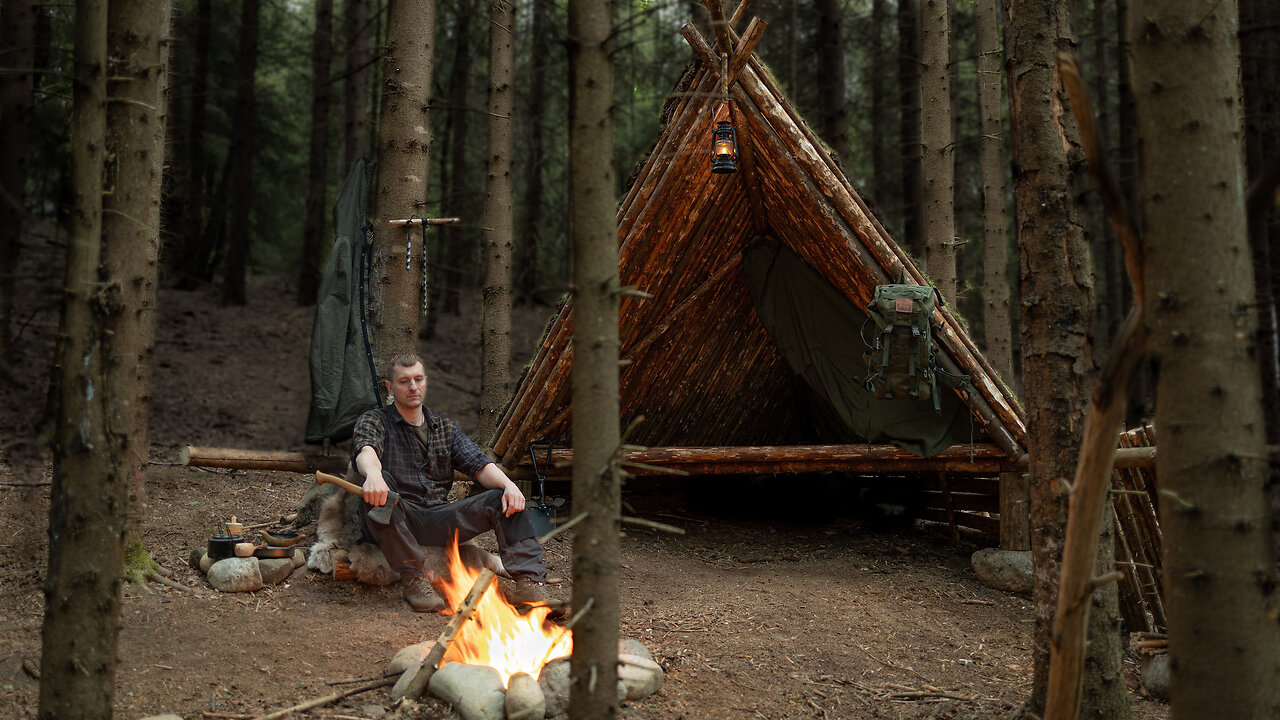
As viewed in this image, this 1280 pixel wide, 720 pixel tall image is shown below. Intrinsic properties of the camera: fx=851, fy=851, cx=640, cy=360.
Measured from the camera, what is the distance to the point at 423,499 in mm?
4691

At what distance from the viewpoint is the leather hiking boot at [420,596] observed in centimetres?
455

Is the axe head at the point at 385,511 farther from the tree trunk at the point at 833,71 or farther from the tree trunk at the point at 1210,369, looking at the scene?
the tree trunk at the point at 833,71

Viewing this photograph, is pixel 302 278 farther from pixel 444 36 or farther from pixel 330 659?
pixel 330 659

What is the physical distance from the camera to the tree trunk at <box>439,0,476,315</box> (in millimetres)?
13344

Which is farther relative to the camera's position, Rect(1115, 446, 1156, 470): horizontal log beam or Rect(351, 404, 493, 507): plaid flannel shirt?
Rect(351, 404, 493, 507): plaid flannel shirt

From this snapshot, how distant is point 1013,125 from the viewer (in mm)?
3377

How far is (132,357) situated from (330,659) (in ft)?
5.93

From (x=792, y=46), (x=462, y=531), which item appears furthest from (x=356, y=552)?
(x=792, y=46)

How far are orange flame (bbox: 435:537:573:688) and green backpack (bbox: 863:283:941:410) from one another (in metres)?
2.65

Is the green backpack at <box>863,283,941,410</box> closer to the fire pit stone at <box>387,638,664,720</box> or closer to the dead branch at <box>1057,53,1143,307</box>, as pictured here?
the fire pit stone at <box>387,638,664,720</box>

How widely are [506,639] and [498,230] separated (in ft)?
13.8

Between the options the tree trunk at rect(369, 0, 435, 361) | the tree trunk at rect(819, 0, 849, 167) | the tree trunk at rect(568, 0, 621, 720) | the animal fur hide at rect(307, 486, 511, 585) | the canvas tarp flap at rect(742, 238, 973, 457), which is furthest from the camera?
the tree trunk at rect(819, 0, 849, 167)

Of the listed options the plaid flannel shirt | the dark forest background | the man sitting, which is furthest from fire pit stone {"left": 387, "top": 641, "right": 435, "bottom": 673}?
the dark forest background

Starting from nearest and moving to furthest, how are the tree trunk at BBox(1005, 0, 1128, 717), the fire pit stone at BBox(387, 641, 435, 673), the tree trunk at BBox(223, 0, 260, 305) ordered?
the tree trunk at BBox(1005, 0, 1128, 717)
the fire pit stone at BBox(387, 641, 435, 673)
the tree trunk at BBox(223, 0, 260, 305)
